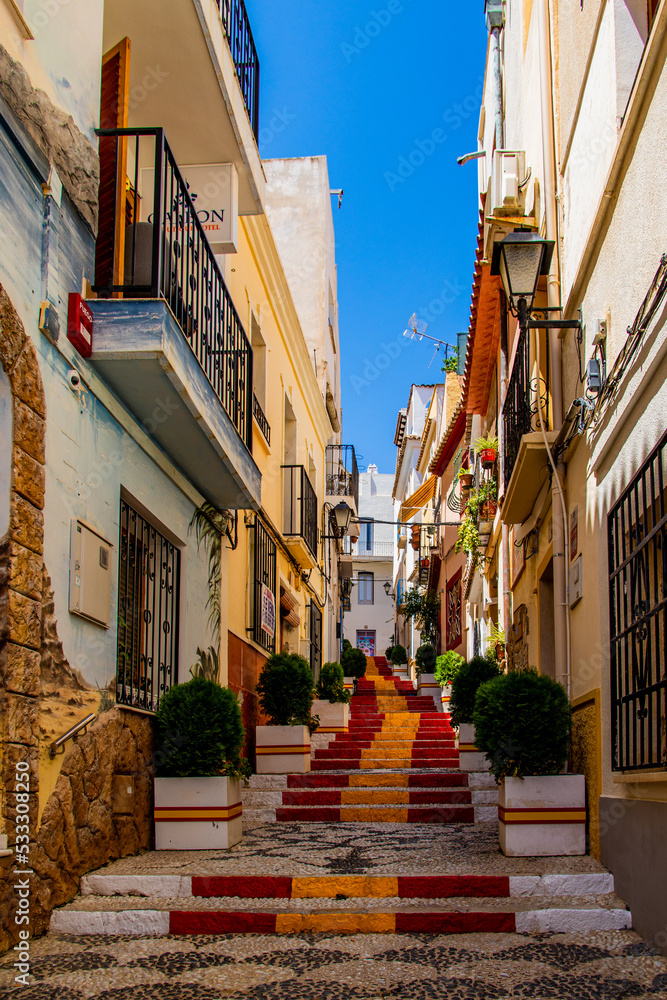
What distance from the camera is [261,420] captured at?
39.8 feet

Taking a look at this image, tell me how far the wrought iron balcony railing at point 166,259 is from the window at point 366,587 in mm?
38373

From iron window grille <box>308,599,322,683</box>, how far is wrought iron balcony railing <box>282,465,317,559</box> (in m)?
2.43

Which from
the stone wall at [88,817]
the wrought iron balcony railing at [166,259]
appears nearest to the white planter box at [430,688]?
the wrought iron balcony railing at [166,259]

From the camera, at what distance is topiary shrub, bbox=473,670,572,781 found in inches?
248

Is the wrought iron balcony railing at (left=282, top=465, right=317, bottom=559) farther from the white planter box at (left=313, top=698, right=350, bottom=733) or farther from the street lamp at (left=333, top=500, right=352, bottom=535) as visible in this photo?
the street lamp at (left=333, top=500, right=352, bottom=535)

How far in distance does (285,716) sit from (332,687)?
3.50 meters

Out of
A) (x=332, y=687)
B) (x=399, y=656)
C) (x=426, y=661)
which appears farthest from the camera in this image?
(x=399, y=656)

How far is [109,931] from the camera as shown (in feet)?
16.2

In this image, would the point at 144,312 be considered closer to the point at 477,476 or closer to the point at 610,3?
the point at 610,3

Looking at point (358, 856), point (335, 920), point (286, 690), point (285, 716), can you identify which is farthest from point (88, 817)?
point (285, 716)

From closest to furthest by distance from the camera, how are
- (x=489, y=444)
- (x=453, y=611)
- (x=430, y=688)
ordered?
(x=489, y=444) → (x=430, y=688) → (x=453, y=611)

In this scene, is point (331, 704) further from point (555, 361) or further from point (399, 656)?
point (399, 656)

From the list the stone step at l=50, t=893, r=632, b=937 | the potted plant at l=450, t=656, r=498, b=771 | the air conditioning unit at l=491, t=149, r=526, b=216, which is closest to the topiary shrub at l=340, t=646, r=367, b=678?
the potted plant at l=450, t=656, r=498, b=771

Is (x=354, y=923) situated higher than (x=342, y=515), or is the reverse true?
(x=342, y=515)
